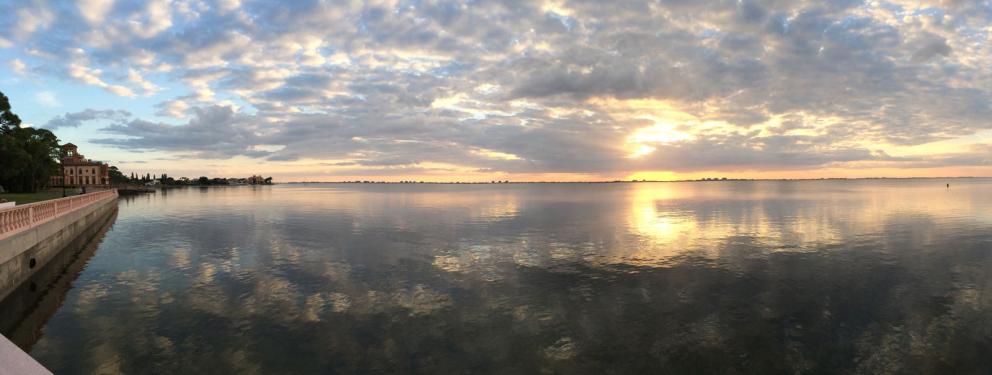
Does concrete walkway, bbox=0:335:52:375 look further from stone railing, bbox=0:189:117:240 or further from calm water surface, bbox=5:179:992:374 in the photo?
stone railing, bbox=0:189:117:240

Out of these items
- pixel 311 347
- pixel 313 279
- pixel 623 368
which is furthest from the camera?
pixel 313 279

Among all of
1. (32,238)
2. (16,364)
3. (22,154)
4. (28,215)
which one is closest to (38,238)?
(32,238)

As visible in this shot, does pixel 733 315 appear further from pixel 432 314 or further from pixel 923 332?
pixel 432 314

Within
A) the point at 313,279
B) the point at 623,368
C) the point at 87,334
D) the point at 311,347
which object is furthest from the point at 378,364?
the point at 313,279

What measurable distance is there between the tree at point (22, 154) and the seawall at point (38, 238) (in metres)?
34.9

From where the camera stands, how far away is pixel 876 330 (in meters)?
17.3

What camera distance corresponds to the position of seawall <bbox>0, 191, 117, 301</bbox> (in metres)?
22.4

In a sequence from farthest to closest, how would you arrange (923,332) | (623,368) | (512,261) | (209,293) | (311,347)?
(512,261) → (209,293) → (923,332) → (311,347) → (623,368)

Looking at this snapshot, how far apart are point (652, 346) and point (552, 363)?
367 centimetres

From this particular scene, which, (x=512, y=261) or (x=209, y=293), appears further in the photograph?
(x=512, y=261)

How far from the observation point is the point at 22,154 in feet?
224

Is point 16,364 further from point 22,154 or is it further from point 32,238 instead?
point 22,154

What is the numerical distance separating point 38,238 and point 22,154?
57524 millimetres

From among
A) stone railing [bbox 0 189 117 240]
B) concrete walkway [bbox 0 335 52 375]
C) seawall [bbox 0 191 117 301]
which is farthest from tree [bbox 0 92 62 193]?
concrete walkway [bbox 0 335 52 375]
